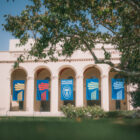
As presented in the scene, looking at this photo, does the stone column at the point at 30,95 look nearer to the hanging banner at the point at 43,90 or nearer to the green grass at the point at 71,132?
the hanging banner at the point at 43,90

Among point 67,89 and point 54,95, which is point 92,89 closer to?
point 67,89

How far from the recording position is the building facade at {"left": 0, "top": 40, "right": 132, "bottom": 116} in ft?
88.6

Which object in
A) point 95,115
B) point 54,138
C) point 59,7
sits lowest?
point 95,115

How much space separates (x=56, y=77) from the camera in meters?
28.1

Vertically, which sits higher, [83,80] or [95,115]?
[83,80]

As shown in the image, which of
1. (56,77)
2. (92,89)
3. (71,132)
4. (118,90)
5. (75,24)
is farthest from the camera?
(56,77)

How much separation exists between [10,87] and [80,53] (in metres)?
10.7

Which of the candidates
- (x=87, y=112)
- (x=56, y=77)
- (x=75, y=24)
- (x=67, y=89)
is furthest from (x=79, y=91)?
(x=75, y=24)

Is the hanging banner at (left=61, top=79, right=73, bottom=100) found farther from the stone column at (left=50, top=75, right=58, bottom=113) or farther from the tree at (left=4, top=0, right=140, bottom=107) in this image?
the tree at (left=4, top=0, right=140, bottom=107)

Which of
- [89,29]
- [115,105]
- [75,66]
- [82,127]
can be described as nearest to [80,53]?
[75,66]

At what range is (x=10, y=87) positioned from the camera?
2939cm

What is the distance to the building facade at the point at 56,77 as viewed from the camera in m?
27.0

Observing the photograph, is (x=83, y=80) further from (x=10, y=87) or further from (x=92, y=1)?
(x=92, y=1)

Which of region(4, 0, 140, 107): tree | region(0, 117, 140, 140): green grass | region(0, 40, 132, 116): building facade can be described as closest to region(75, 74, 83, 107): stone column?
region(0, 40, 132, 116): building facade
